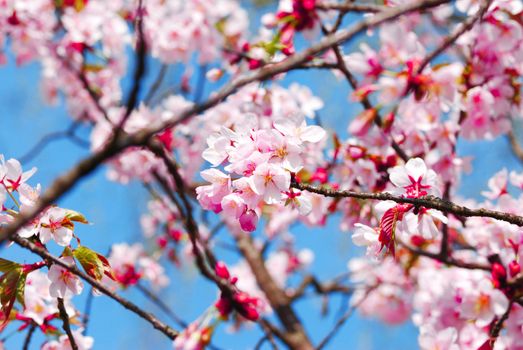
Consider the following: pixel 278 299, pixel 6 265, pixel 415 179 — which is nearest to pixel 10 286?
pixel 6 265

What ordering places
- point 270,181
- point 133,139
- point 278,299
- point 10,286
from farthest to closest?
point 278,299, point 10,286, point 270,181, point 133,139

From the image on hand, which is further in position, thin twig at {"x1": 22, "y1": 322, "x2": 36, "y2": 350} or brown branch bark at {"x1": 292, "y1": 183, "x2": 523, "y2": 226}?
thin twig at {"x1": 22, "y1": 322, "x2": 36, "y2": 350}

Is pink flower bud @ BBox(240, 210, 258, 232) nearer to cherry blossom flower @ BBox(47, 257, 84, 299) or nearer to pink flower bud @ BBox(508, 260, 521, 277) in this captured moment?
cherry blossom flower @ BBox(47, 257, 84, 299)

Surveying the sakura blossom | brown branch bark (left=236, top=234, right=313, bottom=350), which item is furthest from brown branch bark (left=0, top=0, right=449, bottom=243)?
brown branch bark (left=236, top=234, right=313, bottom=350)

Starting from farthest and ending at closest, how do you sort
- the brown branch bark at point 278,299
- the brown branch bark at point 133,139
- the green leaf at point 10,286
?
the brown branch bark at point 278,299 → the green leaf at point 10,286 → the brown branch bark at point 133,139

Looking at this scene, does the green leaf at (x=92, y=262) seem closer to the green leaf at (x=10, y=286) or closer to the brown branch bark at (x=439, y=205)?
the green leaf at (x=10, y=286)

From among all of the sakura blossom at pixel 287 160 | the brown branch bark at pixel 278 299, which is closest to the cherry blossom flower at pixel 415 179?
the sakura blossom at pixel 287 160

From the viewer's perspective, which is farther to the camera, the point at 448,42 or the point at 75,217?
the point at 448,42

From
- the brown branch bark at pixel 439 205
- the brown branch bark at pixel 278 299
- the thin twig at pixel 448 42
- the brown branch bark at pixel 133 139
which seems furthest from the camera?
the brown branch bark at pixel 278 299

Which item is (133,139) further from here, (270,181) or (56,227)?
(56,227)

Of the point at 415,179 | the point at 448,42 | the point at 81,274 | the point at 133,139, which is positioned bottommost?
the point at 133,139

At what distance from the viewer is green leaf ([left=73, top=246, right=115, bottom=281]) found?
136 cm

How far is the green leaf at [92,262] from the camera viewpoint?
1360mm

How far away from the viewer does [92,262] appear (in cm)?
137
